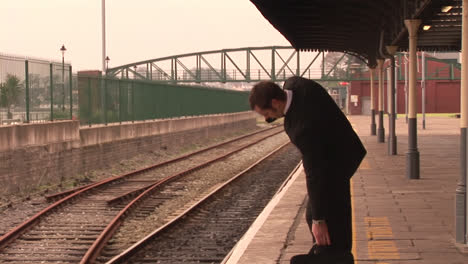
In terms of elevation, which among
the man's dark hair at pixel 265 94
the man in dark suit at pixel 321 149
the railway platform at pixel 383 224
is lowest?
the railway platform at pixel 383 224

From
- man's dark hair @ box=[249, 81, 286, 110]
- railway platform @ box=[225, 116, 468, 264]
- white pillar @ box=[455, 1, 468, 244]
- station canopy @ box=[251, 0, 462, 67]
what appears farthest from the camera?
station canopy @ box=[251, 0, 462, 67]

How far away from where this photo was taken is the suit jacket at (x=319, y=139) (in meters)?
4.63

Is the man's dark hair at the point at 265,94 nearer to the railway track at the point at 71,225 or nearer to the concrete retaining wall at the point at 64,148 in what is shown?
the railway track at the point at 71,225

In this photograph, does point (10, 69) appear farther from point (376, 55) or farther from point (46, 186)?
point (376, 55)

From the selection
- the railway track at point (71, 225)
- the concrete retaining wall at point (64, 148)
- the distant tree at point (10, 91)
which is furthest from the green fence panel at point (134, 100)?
the railway track at point (71, 225)

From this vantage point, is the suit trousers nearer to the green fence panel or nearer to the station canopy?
the station canopy

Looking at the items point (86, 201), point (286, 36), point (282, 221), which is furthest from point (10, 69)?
point (282, 221)

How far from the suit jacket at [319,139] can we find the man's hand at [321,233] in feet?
0.18

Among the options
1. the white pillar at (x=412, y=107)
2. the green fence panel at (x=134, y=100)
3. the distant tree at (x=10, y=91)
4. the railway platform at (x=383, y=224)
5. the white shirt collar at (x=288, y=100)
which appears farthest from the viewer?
the green fence panel at (x=134, y=100)

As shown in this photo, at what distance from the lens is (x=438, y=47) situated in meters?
28.6

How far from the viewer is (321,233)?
4.68 metres

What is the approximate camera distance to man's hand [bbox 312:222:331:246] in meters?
4.68

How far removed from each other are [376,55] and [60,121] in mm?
13158

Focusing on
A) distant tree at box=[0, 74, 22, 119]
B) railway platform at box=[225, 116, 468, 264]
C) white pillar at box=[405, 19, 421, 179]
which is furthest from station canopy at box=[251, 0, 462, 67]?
distant tree at box=[0, 74, 22, 119]
